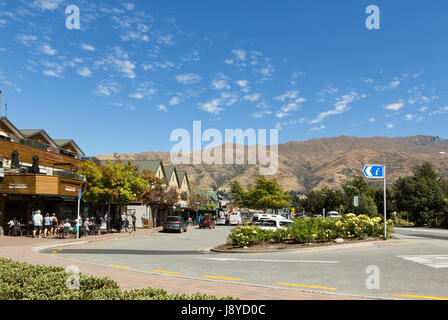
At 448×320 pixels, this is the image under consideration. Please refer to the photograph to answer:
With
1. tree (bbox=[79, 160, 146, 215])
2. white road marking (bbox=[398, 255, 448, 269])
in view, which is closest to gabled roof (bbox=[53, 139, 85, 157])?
tree (bbox=[79, 160, 146, 215])

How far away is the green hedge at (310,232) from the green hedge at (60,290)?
12134mm

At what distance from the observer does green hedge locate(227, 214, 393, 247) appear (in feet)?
63.6

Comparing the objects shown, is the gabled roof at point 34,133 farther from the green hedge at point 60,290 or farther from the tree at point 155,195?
the green hedge at point 60,290

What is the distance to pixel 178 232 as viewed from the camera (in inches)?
1551

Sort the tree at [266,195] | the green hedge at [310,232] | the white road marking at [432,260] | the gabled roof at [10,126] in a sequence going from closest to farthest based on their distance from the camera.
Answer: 1. the white road marking at [432,260]
2. the green hedge at [310,232]
3. the gabled roof at [10,126]
4. the tree at [266,195]

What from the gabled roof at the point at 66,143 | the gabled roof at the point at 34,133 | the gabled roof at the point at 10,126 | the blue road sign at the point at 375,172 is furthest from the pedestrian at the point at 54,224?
the blue road sign at the point at 375,172

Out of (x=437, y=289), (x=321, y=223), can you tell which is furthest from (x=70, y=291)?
(x=321, y=223)

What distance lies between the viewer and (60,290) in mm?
6941

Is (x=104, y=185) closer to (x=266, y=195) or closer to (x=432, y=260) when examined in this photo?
(x=432, y=260)

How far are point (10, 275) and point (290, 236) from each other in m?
14.1

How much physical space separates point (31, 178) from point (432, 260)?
82.4 ft

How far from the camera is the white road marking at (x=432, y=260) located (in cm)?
1254
